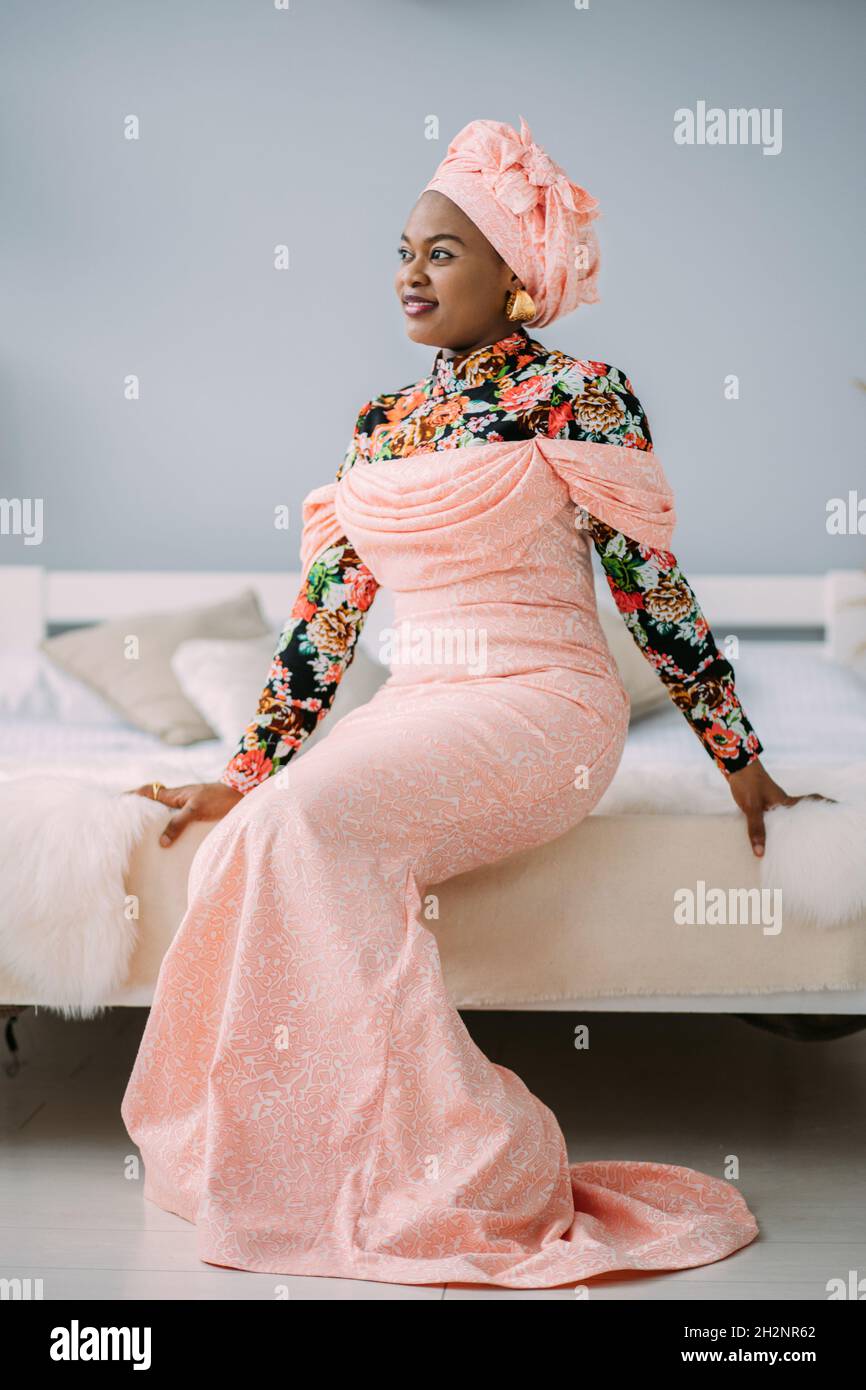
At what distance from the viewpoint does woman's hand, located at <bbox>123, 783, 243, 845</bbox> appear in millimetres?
1853

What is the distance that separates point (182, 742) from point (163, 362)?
4.07ft

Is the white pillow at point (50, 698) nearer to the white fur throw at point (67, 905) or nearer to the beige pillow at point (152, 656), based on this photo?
the beige pillow at point (152, 656)

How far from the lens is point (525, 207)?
188cm

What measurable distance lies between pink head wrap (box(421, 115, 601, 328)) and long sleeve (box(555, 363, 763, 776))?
153mm

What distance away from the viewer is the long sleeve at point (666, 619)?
1.85 metres

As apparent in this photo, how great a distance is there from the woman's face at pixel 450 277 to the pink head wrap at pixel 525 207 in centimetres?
2

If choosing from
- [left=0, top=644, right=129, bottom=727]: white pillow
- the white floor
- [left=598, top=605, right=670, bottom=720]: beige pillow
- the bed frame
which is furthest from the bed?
the bed frame

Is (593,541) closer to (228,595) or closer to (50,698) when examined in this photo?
(50,698)

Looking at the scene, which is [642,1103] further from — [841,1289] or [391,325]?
[391,325]

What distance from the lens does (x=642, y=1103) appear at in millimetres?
2150

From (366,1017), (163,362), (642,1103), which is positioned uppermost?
(163,362)

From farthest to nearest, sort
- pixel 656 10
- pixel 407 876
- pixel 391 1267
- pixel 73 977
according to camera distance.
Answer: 1. pixel 656 10
2. pixel 73 977
3. pixel 407 876
4. pixel 391 1267

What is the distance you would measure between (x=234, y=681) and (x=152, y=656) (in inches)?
12.3
